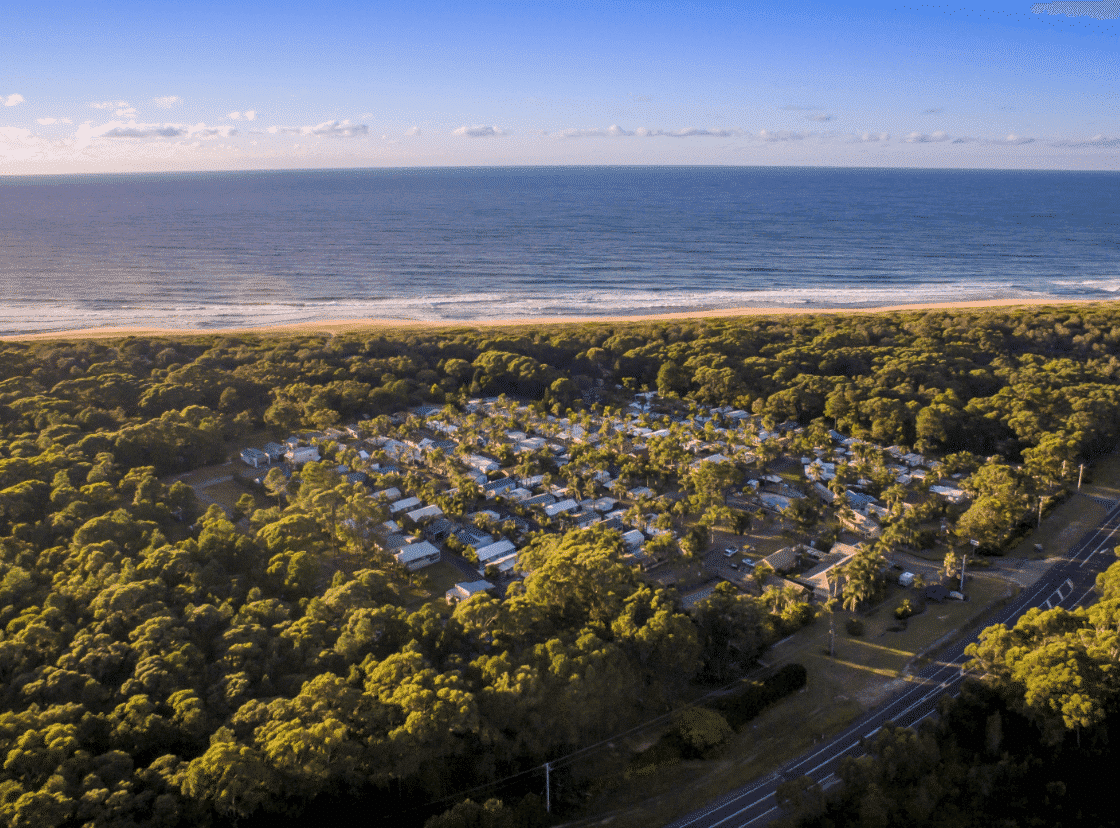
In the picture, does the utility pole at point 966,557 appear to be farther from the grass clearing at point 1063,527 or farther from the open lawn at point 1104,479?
the open lawn at point 1104,479

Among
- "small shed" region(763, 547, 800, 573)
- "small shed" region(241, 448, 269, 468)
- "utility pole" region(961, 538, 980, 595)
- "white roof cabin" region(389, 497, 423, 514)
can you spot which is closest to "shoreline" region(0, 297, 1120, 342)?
"small shed" region(241, 448, 269, 468)

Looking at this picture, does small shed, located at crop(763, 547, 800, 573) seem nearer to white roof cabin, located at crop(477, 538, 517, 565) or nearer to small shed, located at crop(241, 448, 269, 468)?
white roof cabin, located at crop(477, 538, 517, 565)

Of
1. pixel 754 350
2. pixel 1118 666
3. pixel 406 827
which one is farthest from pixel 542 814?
pixel 754 350

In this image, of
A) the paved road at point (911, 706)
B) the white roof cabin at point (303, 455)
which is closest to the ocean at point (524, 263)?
the white roof cabin at point (303, 455)

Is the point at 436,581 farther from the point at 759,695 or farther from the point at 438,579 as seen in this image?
the point at 759,695

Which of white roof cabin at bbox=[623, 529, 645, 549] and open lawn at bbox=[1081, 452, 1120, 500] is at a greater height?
open lawn at bbox=[1081, 452, 1120, 500]
